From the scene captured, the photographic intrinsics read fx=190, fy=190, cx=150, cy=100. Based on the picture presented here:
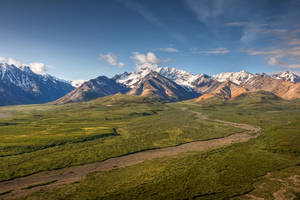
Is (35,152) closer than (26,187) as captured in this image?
No

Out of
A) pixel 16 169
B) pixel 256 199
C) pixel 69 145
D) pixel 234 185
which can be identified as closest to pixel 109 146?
pixel 69 145

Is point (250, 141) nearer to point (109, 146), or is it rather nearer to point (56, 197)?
point (109, 146)

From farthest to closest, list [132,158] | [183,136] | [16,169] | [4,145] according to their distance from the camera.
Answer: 1. [183,136]
2. [4,145]
3. [132,158]
4. [16,169]

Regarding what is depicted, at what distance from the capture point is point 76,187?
178 feet

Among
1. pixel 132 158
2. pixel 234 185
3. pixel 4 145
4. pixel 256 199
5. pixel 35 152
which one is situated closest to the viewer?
pixel 256 199

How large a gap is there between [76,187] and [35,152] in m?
46.0

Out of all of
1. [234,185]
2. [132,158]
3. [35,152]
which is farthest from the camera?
[35,152]

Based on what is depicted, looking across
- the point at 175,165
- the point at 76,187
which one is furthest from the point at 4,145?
the point at 175,165

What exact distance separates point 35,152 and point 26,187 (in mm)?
37045

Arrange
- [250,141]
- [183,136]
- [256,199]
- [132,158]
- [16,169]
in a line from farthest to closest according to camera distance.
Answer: [183,136] < [250,141] < [132,158] < [16,169] < [256,199]

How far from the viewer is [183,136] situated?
120 meters

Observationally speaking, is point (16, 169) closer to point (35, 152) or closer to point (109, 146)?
point (35, 152)

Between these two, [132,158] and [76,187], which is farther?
[132,158]

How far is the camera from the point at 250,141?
103312mm
